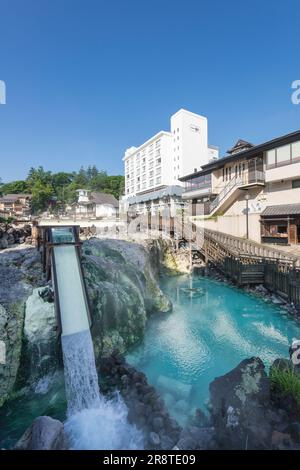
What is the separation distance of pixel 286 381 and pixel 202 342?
158 inches

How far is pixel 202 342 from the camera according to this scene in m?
9.19

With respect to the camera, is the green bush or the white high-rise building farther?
the white high-rise building

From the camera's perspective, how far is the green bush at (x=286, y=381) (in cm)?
522

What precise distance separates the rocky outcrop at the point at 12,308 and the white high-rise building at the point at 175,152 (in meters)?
39.6

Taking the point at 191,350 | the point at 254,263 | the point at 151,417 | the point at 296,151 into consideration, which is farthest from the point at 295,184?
the point at 151,417

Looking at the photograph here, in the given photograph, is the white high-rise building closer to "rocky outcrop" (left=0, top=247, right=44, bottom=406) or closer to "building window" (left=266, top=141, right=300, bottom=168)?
"building window" (left=266, top=141, right=300, bottom=168)

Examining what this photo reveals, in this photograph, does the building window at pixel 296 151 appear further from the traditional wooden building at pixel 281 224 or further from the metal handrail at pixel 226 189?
the metal handrail at pixel 226 189

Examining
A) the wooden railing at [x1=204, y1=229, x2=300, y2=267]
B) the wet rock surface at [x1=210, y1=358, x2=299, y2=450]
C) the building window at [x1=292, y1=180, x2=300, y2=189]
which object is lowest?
the wet rock surface at [x1=210, y1=358, x2=299, y2=450]

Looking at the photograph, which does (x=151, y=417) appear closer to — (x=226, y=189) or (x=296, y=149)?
(x=296, y=149)

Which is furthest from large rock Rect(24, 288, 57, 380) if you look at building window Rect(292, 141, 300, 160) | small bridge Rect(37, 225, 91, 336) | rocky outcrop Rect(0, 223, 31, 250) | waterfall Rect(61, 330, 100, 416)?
building window Rect(292, 141, 300, 160)

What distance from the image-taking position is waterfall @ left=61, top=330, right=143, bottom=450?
4.79 m

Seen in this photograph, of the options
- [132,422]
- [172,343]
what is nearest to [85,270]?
[172,343]

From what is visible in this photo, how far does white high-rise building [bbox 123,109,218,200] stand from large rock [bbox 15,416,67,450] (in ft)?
142
